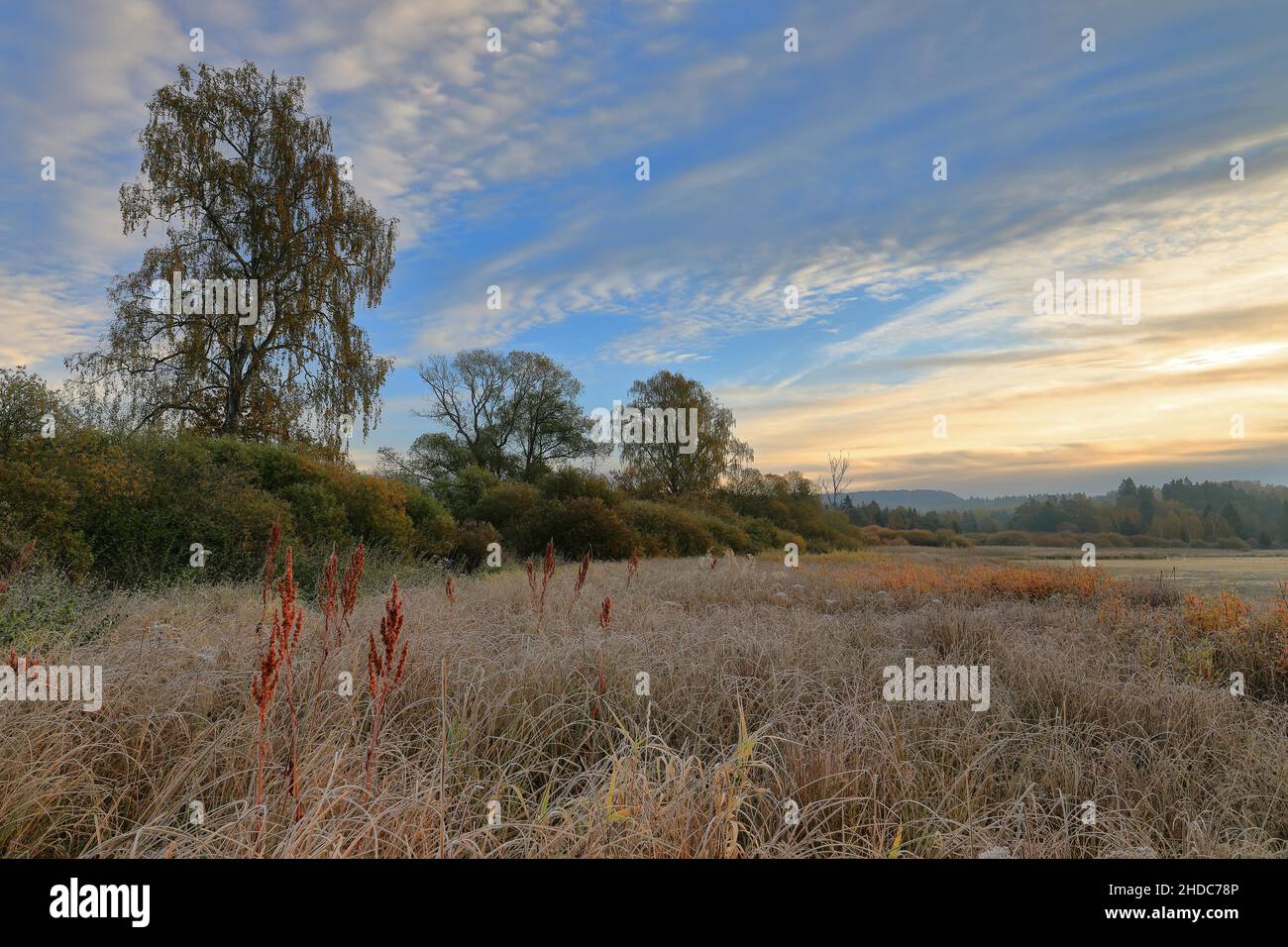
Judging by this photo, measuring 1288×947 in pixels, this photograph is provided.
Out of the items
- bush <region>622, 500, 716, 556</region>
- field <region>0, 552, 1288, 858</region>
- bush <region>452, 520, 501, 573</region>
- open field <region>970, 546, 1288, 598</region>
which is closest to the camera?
field <region>0, 552, 1288, 858</region>

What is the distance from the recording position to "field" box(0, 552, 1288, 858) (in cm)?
251

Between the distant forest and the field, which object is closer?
the field

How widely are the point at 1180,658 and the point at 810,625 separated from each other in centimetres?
306

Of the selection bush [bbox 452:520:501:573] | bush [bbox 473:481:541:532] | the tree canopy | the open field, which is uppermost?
the tree canopy

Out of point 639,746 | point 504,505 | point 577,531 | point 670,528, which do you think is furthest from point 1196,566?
point 504,505

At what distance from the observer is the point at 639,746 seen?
329cm

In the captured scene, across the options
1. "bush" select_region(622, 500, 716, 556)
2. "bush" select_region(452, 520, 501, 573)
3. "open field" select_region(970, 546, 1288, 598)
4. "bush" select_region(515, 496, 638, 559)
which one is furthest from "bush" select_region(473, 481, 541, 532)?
"open field" select_region(970, 546, 1288, 598)

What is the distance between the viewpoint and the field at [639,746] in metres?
2.51

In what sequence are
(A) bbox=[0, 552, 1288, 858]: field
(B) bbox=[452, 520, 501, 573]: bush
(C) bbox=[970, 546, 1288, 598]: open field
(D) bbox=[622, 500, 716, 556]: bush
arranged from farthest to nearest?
(D) bbox=[622, 500, 716, 556]: bush
(B) bbox=[452, 520, 501, 573]: bush
(C) bbox=[970, 546, 1288, 598]: open field
(A) bbox=[0, 552, 1288, 858]: field

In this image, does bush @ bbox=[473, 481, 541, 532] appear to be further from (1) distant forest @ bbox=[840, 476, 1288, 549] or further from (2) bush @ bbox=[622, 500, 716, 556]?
(1) distant forest @ bbox=[840, 476, 1288, 549]

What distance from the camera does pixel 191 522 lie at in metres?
9.76

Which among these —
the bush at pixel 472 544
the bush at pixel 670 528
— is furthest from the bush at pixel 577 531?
the bush at pixel 670 528
